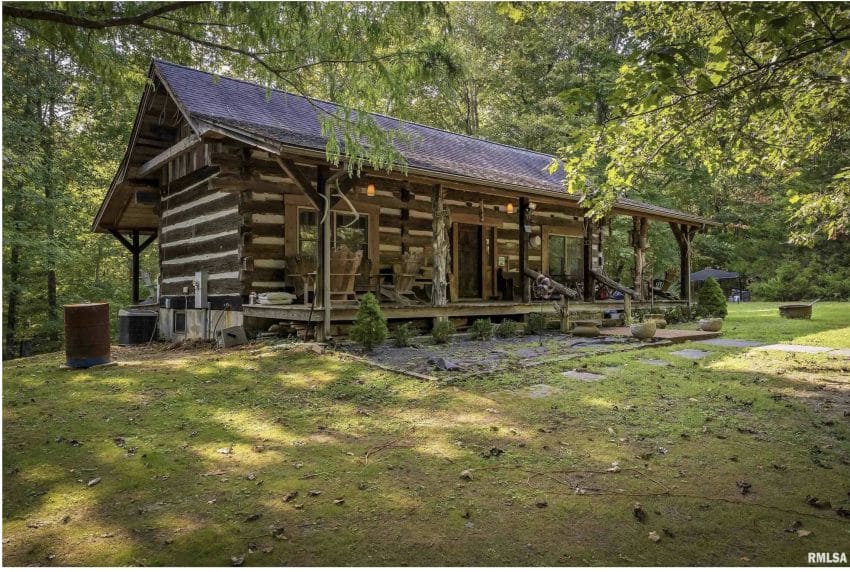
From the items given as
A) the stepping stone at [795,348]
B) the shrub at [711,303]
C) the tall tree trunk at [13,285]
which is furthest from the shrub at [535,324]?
the tall tree trunk at [13,285]

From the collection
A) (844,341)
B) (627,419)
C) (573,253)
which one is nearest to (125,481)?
(627,419)

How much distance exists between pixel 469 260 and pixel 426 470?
1099cm

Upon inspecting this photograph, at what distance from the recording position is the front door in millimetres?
14117

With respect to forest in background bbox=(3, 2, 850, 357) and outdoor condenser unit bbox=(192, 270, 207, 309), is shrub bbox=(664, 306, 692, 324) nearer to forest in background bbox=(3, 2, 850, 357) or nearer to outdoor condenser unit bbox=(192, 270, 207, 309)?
forest in background bbox=(3, 2, 850, 357)

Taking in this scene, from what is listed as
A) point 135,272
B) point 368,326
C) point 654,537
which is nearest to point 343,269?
point 368,326

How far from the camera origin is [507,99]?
29.5m

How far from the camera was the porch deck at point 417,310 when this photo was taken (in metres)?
8.91

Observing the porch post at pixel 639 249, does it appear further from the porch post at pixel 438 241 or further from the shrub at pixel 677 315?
the porch post at pixel 438 241

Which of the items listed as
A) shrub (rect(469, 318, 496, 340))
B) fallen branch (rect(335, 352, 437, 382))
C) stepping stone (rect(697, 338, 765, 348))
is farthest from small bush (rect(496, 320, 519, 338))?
fallen branch (rect(335, 352, 437, 382))

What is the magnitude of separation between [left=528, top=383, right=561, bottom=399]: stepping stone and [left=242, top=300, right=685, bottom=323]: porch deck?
3.92m

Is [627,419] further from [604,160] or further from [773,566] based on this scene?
[604,160]

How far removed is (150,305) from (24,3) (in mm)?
11640

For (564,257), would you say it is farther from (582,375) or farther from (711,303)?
(582,375)

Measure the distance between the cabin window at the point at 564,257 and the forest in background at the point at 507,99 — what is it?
12.2ft
